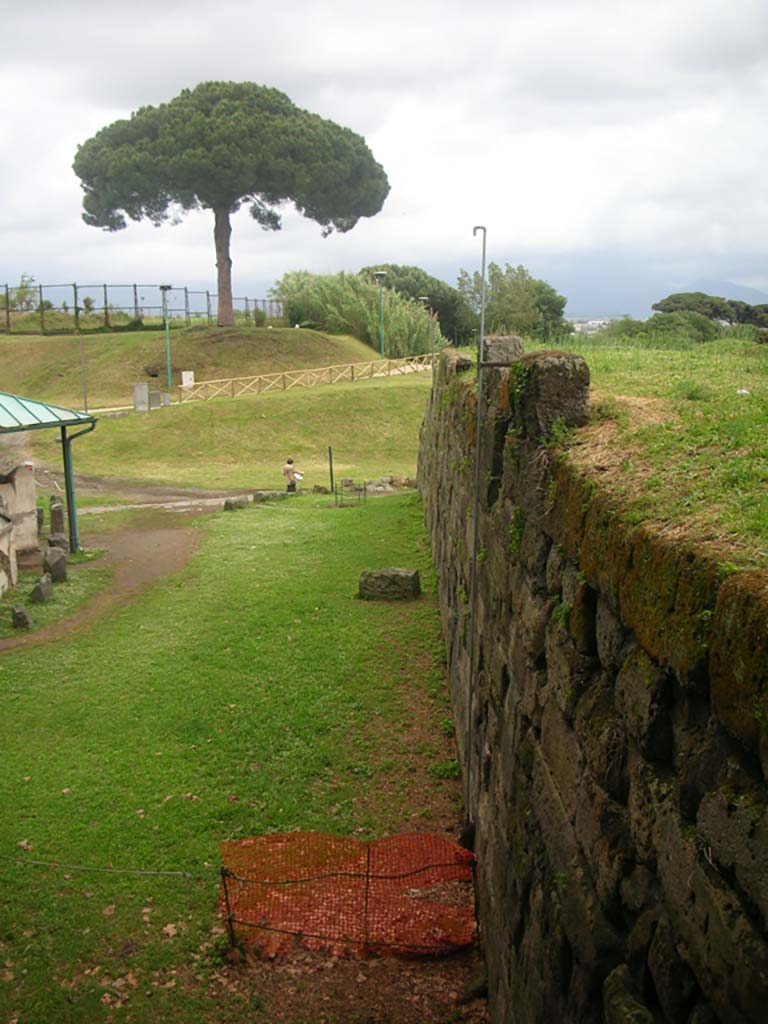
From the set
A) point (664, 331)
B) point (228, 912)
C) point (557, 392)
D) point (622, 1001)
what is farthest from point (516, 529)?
point (664, 331)

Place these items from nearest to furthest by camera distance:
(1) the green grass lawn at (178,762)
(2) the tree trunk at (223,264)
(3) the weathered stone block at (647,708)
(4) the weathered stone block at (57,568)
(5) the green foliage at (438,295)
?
(3) the weathered stone block at (647,708), (1) the green grass lawn at (178,762), (4) the weathered stone block at (57,568), (2) the tree trunk at (223,264), (5) the green foliage at (438,295)

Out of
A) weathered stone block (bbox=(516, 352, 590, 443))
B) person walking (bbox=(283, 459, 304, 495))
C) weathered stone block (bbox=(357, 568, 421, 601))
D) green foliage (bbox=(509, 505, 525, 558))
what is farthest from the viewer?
person walking (bbox=(283, 459, 304, 495))

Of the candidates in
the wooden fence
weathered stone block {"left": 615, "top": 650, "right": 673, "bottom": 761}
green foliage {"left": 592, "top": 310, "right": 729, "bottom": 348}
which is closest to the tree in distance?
the wooden fence

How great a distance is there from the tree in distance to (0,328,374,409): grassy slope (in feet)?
11.6

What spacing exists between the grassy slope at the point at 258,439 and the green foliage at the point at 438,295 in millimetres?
22998

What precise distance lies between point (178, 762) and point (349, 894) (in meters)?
2.97

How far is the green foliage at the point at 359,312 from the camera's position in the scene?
5247 cm

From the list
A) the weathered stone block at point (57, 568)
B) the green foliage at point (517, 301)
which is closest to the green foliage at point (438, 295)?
the green foliage at point (517, 301)

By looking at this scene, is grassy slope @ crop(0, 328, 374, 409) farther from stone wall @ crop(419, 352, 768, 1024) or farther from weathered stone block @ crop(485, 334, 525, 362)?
stone wall @ crop(419, 352, 768, 1024)

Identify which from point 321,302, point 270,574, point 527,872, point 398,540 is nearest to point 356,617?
point 270,574

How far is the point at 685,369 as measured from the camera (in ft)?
25.7

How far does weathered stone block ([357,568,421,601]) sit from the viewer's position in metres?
13.9

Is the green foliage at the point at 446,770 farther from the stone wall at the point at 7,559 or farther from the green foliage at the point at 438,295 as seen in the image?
the green foliage at the point at 438,295

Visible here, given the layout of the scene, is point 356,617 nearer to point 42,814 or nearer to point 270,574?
point 270,574
